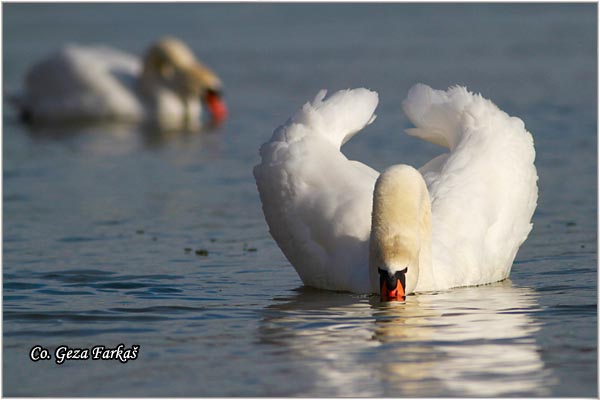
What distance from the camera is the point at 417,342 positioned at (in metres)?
7.78

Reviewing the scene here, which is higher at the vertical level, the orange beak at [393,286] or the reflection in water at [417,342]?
the orange beak at [393,286]

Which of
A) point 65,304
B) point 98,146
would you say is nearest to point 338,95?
point 65,304

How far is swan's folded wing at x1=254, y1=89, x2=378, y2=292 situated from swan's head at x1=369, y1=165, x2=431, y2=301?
1.41 feet

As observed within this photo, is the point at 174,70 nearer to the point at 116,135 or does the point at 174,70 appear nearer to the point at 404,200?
the point at 116,135

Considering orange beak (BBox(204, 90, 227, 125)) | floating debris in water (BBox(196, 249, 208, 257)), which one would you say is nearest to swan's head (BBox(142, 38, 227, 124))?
orange beak (BBox(204, 90, 227, 125))

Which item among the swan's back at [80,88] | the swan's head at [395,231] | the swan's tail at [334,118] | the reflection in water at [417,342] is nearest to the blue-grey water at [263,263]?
the reflection in water at [417,342]

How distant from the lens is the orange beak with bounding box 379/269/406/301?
8.52 metres

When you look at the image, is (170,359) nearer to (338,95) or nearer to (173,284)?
(173,284)

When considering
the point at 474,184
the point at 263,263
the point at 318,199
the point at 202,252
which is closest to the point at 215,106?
the point at 202,252

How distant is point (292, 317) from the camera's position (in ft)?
28.3

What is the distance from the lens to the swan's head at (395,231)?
854 centimetres

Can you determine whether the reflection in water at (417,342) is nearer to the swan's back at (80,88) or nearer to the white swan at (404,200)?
the white swan at (404,200)

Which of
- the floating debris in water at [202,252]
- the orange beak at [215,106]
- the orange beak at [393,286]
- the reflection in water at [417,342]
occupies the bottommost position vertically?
the reflection in water at [417,342]

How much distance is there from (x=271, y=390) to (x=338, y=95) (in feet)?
12.9
